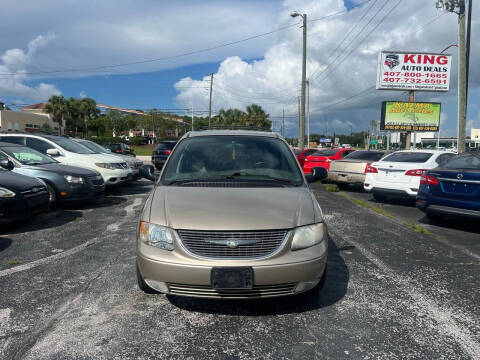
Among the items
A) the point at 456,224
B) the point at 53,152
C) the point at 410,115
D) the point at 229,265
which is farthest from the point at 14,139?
the point at 410,115

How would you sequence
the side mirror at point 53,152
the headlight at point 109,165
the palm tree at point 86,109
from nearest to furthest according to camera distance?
the side mirror at point 53,152 → the headlight at point 109,165 → the palm tree at point 86,109

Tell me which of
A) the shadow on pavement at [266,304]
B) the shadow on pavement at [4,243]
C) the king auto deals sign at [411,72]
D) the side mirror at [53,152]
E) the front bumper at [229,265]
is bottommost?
the shadow on pavement at [266,304]

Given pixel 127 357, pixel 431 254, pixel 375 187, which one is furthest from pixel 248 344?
pixel 375 187

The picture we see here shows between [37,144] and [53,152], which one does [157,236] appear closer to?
[53,152]

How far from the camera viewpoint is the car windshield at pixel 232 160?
13.6 ft

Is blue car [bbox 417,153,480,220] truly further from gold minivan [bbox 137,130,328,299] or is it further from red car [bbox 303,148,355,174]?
red car [bbox 303,148,355,174]

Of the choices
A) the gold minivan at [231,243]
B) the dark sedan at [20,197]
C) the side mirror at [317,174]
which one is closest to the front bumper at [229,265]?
the gold minivan at [231,243]

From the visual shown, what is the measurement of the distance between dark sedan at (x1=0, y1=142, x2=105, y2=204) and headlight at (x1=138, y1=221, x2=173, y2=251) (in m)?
5.30

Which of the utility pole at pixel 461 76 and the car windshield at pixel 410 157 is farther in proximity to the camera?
the utility pole at pixel 461 76

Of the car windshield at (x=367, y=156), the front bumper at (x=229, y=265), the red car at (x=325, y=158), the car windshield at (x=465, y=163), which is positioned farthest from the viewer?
the red car at (x=325, y=158)

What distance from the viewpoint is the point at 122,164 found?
434 inches

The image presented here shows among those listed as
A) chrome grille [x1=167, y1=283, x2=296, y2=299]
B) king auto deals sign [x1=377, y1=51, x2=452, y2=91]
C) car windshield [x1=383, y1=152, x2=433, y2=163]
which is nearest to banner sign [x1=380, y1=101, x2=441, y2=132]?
king auto deals sign [x1=377, y1=51, x2=452, y2=91]

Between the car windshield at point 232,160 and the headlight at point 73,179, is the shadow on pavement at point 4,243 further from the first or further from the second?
the car windshield at point 232,160

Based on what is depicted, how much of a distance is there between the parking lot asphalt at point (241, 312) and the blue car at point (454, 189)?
104cm
